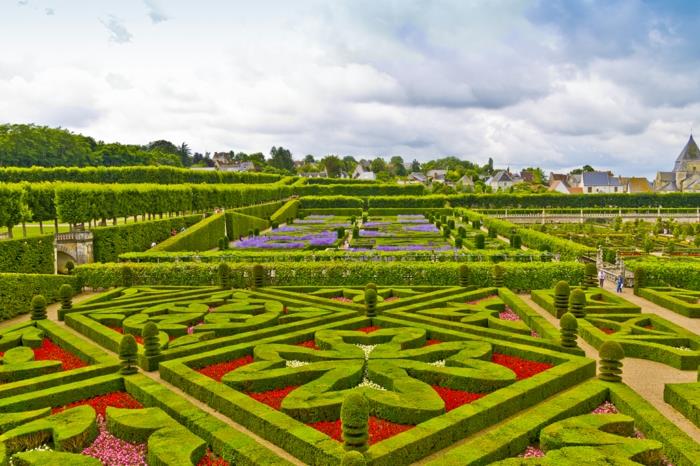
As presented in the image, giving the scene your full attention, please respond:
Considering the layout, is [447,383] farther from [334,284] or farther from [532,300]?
[334,284]

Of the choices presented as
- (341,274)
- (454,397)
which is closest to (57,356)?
(454,397)

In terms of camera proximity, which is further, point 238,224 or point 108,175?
point 108,175

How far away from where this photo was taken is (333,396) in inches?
380

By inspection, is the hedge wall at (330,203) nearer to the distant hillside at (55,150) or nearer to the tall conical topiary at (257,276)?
the distant hillside at (55,150)

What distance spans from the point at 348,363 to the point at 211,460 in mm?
3948

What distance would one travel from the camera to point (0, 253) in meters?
23.8

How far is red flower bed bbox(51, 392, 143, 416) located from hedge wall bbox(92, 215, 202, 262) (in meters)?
21.7

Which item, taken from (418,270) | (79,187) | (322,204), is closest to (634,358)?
(418,270)

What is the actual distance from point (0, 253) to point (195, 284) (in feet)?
31.0

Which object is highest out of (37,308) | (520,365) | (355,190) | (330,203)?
(355,190)

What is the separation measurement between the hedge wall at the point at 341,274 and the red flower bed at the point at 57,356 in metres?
8.43

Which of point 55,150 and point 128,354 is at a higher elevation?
point 55,150

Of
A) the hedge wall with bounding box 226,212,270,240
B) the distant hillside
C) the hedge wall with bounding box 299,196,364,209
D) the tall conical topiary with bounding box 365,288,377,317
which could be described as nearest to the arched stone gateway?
the hedge wall with bounding box 226,212,270,240

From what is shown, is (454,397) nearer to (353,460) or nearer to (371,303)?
(353,460)
